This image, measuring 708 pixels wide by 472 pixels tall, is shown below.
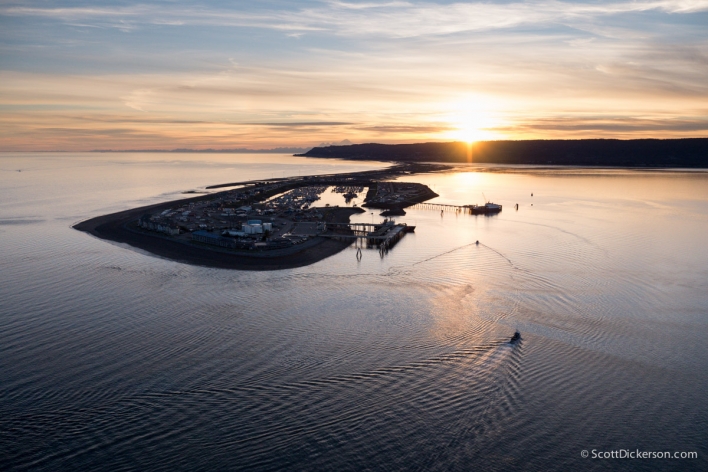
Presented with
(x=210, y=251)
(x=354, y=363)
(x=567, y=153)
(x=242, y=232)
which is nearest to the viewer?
(x=354, y=363)

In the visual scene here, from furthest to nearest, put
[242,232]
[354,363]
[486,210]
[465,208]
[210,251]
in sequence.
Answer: [465,208], [486,210], [242,232], [210,251], [354,363]

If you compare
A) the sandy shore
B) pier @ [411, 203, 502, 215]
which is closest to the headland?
the sandy shore

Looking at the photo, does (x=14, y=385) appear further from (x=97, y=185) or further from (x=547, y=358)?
(x=97, y=185)

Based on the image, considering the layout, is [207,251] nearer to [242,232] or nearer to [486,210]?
[242,232]

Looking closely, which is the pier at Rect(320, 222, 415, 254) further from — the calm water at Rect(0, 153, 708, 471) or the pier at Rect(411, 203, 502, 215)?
the pier at Rect(411, 203, 502, 215)

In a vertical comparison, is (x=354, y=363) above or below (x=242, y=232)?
below

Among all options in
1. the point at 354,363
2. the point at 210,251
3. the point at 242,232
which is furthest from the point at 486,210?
the point at 354,363

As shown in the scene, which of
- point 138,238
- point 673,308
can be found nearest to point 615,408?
point 673,308
